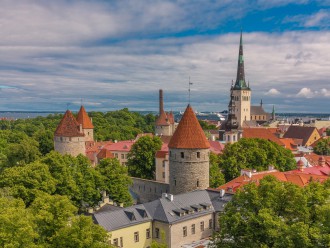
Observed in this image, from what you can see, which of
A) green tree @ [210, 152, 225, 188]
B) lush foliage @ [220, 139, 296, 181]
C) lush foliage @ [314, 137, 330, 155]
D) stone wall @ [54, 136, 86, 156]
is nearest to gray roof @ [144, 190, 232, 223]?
green tree @ [210, 152, 225, 188]

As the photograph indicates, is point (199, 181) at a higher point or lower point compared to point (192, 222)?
higher

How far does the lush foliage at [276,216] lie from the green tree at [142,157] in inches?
1100

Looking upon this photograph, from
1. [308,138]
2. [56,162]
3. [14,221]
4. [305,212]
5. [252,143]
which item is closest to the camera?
[14,221]

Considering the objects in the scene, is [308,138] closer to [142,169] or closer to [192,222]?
[142,169]

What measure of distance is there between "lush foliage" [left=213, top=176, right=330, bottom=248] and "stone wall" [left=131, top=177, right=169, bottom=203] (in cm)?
1902

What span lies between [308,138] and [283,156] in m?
40.9

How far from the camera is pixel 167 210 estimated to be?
29.5 meters

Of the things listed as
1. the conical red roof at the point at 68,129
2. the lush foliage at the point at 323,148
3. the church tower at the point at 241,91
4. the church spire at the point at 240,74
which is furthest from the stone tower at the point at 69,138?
the church spire at the point at 240,74

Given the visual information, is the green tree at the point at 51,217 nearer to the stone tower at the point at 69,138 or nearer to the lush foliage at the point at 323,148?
the stone tower at the point at 69,138

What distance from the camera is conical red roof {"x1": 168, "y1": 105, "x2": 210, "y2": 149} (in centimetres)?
3472

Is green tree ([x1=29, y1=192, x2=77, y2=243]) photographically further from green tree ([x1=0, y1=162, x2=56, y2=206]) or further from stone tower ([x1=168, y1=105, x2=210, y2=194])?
stone tower ([x1=168, y1=105, x2=210, y2=194])

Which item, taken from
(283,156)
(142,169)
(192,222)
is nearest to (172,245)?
(192,222)

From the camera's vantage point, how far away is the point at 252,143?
4641cm

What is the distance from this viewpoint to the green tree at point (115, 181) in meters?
35.8
